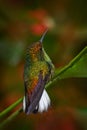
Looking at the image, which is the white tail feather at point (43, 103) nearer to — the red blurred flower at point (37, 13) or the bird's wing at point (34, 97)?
the bird's wing at point (34, 97)

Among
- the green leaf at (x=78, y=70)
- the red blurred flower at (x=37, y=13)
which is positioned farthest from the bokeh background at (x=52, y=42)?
the green leaf at (x=78, y=70)

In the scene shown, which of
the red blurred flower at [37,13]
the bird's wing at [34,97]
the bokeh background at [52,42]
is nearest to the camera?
the bird's wing at [34,97]

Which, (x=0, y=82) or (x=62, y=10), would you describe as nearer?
(x=0, y=82)

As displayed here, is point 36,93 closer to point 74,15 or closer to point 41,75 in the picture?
point 41,75

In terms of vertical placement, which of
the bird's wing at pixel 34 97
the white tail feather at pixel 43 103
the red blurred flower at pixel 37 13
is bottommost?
the white tail feather at pixel 43 103

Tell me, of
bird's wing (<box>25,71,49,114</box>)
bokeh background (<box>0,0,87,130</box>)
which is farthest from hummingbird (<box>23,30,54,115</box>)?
bokeh background (<box>0,0,87,130</box>)

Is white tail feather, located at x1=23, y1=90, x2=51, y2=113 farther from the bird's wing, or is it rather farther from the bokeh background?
the bokeh background

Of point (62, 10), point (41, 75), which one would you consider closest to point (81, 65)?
point (41, 75)
